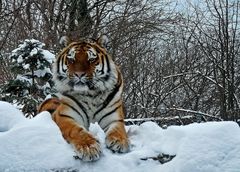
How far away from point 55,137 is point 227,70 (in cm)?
799

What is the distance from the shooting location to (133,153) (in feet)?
9.05

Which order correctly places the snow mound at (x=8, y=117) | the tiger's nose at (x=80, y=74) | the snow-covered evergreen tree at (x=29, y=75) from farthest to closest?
the snow-covered evergreen tree at (x=29, y=75)
the tiger's nose at (x=80, y=74)
the snow mound at (x=8, y=117)

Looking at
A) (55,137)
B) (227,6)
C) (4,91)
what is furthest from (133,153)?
(227,6)

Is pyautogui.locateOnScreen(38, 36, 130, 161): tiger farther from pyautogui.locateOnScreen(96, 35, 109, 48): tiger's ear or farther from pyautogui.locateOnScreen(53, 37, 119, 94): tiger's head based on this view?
pyautogui.locateOnScreen(96, 35, 109, 48): tiger's ear

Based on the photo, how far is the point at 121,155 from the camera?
277 cm

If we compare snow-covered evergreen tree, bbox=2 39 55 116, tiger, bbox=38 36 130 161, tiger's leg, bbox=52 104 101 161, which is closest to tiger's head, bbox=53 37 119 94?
tiger, bbox=38 36 130 161

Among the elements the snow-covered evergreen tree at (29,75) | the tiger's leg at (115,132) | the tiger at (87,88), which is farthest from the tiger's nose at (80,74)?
the snow-covered evergreen tree at (29,75)

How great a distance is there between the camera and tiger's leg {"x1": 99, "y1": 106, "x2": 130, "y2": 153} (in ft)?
9.28

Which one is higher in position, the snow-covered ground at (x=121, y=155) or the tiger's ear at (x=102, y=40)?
the tiger's ear at (x=102, y=40)

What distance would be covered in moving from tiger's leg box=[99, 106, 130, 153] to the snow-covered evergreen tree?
2.97m

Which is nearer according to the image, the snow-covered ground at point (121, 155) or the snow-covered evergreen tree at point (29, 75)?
the snow-covered ground at point (121, 155)

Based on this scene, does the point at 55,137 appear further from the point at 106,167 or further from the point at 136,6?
the point at 136,6

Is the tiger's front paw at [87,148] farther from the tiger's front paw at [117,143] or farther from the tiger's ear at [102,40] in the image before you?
the tiger's ear at [102,40]

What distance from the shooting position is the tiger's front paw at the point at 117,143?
2820 mm
